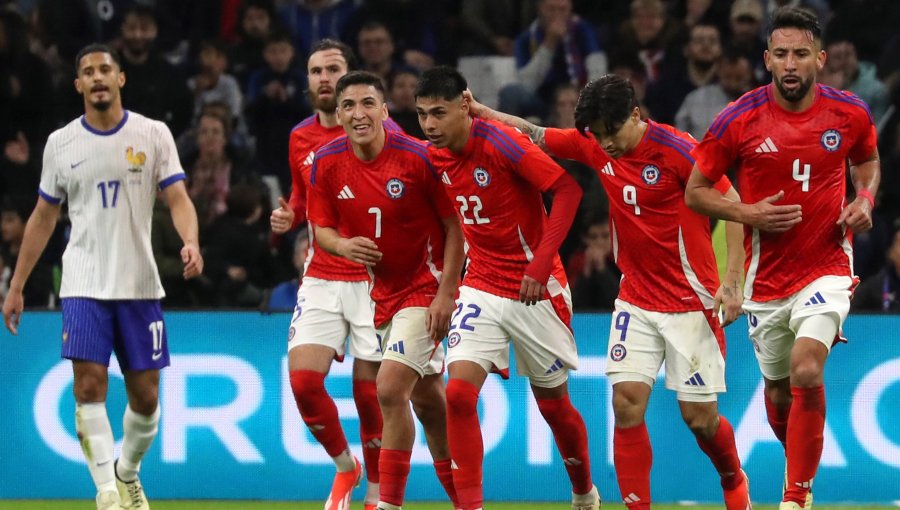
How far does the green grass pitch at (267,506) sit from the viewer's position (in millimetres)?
9805

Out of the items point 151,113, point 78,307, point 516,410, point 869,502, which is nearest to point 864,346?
point 869,502

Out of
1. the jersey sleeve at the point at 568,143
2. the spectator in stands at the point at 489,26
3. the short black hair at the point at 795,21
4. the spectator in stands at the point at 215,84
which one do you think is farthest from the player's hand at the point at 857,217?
the spectator in stands at the point at 215,84

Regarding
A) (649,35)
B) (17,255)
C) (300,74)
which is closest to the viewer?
(17,255)

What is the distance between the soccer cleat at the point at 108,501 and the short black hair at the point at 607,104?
9.95ft

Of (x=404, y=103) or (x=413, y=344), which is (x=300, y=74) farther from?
(x=413, y=344)

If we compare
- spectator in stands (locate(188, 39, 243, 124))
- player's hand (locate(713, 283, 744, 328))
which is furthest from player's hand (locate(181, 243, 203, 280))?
spectator in stands (locate(188, 39, 243, 124))

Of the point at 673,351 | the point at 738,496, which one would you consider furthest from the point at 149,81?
the point at 738,496

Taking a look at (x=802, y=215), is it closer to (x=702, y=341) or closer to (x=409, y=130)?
(x=702, y=341)

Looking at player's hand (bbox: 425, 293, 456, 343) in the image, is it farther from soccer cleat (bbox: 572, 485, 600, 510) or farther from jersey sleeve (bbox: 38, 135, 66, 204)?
jersey sleeve (bbox: 38, 135, 66, 204)

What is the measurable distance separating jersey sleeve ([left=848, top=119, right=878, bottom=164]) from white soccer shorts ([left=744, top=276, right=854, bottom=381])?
0.58 meters

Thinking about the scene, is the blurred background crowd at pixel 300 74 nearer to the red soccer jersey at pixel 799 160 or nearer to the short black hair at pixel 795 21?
the red soccer jersey at pixel 799 160

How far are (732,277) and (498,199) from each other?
127 centimetres

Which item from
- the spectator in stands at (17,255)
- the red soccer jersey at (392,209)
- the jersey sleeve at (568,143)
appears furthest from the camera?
the spectator in stands at (17,255)

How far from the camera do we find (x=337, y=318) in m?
8.88
